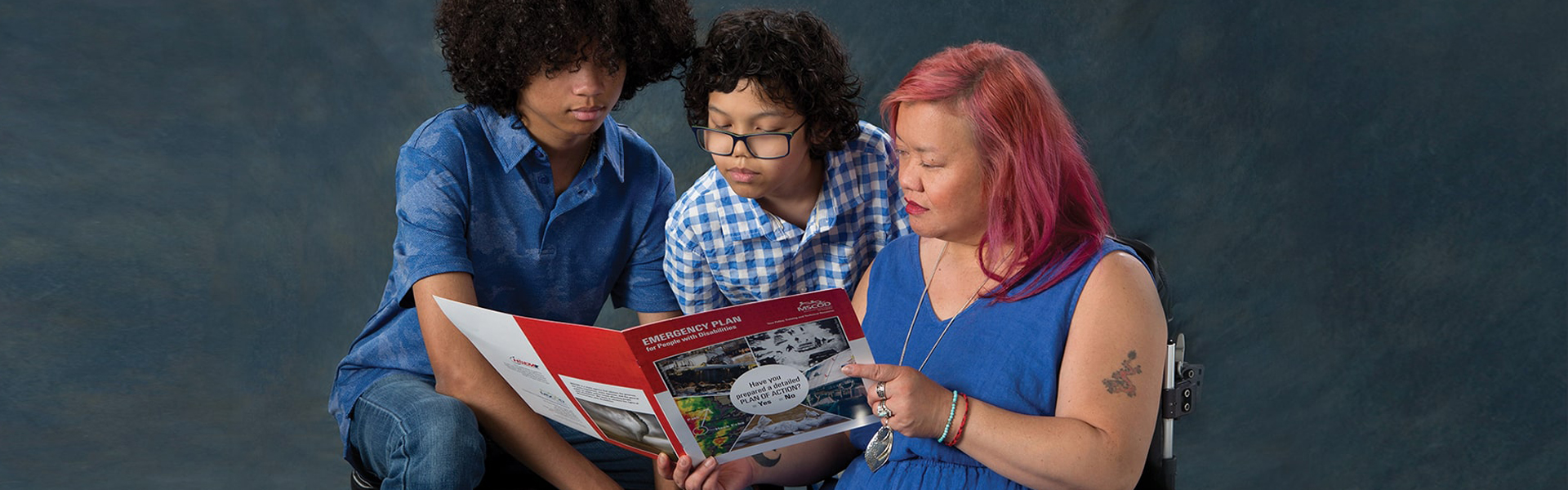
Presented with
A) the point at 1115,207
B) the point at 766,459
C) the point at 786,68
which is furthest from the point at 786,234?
the point at 1115,207

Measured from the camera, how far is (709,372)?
180 centimetres

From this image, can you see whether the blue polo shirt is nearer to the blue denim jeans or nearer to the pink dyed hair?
the blue denim jeans

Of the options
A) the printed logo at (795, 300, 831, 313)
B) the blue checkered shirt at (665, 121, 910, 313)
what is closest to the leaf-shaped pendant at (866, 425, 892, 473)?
the printed logo at (795, 300, 831, 313)

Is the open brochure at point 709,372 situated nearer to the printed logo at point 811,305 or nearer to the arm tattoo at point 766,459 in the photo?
the printed logo at point 811,305

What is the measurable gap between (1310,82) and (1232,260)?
61cm

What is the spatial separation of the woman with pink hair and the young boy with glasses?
0.35m

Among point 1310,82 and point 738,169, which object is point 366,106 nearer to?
point 738,169

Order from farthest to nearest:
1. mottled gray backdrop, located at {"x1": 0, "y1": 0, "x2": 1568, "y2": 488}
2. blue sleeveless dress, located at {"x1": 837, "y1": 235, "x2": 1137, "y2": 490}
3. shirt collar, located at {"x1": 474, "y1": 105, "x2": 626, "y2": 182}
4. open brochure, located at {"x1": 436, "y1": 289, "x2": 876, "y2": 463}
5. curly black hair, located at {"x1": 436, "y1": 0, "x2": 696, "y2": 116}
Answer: mottled gray backdrop, located at {"x1": 0, "y1": 0, "x2": 1568, "y2": 488} < shirt collar, located at {"x1": 474, "y1": 105, "x2": 626, "y2": 182} < curly black hair, located at {"x1": 436, "y1": 0, "x2": 696, "y2": 116} < blue sleeveless dress, located at {"x1": 837, "y1": 235, "x2": 1137, "y2": 490} < open brochure, located at {"x1": 436, "y1": 289, "x2": 876, "y2": 463}

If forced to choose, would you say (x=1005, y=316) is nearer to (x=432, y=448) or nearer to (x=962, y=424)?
(x=962, y=424)

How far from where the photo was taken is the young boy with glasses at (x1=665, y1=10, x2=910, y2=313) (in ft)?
7.78

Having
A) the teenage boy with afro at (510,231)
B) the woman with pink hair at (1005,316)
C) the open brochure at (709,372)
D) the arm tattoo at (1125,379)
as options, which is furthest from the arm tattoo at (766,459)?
the arm tattoo at (1125,379)

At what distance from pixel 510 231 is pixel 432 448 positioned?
0.51 meters

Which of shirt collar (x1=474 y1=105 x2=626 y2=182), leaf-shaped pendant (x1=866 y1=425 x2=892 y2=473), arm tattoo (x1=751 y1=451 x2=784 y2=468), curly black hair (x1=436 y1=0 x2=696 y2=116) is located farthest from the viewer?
shirt collar (x1=474 y1=105 x2=626 y2=182)

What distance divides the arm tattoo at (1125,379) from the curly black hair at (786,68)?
32.6 inches
